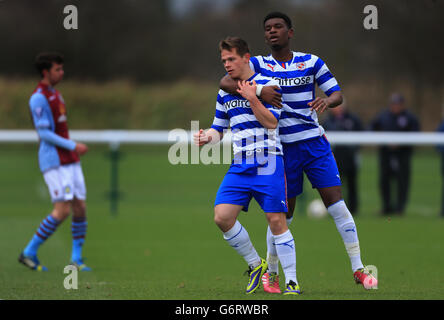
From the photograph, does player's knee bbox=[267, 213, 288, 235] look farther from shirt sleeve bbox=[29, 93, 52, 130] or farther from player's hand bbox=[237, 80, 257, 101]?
shirt sleeve bbox=[29, 93, 52, 130]

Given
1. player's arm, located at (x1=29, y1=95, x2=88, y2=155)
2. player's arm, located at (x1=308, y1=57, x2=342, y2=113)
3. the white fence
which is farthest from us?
the white fence

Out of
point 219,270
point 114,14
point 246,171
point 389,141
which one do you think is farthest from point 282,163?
point 114,14

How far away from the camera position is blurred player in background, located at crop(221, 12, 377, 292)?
7004 millimetres

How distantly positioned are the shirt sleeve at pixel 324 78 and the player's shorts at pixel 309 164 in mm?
475

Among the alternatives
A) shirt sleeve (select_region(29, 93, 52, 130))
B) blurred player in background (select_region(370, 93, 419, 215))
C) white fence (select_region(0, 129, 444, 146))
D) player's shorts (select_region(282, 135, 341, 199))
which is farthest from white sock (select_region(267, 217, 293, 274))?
blurred player in background (select_region(370, 93, 419, 215))

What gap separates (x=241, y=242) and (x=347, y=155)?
893cm

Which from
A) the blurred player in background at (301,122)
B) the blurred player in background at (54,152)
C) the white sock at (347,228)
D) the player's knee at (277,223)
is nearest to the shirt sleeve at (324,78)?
the blurred player in background at (301,122)

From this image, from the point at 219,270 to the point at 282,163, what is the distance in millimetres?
2704

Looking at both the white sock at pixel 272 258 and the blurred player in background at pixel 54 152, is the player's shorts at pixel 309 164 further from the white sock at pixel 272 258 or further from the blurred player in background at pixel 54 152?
the blurred player in background at pixel 54 152

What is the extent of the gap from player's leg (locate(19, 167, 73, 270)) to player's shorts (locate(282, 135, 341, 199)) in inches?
117

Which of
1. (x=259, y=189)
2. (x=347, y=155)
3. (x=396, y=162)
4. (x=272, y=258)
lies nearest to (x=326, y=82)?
(x=259, y=189)

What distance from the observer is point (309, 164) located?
23.7ft
